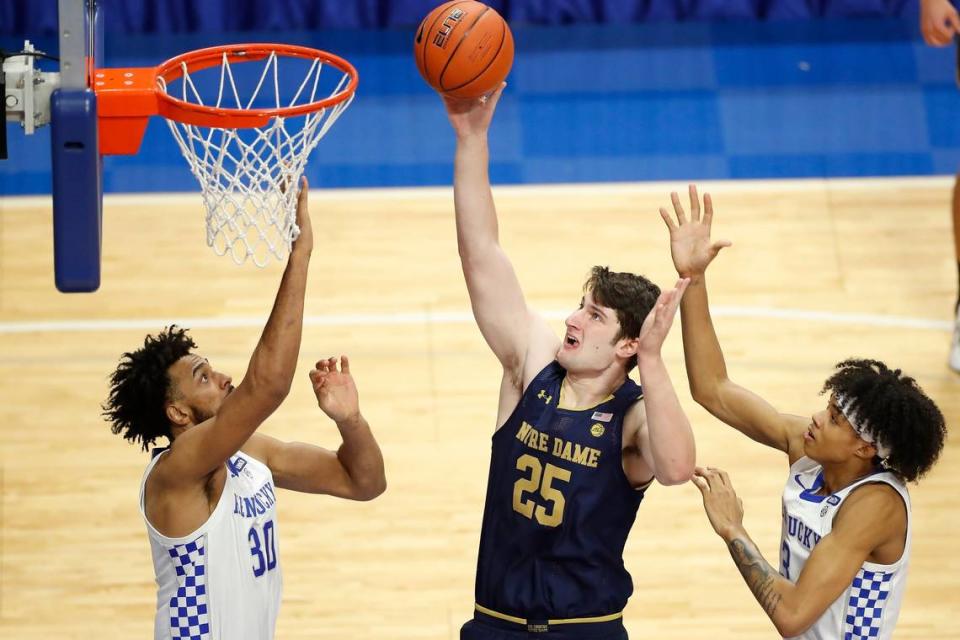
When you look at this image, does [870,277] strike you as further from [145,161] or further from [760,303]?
[145,161]

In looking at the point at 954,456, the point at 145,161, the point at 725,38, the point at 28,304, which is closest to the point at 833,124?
the point at 725,38

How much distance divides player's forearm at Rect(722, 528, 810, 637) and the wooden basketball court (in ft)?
5.30

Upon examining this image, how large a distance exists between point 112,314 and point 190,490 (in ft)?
13.8

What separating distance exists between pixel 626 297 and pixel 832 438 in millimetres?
734

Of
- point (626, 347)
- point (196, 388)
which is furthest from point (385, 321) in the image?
point (626, 347)

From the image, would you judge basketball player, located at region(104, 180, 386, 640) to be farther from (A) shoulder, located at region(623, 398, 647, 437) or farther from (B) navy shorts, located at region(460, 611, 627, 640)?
(A) shoulder, located at region(623, 398, 647, 437)

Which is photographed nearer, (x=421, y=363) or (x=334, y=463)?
(x=334, y=463)

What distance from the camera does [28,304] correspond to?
8359mm

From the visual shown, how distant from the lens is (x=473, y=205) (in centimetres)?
443

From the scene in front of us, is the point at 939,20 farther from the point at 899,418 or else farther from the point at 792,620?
the point at 792,620

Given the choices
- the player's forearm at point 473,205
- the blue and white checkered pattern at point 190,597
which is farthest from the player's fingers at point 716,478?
the blue and white checkered pattern at point 190,597

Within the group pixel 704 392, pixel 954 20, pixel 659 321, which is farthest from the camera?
pixel 954 20

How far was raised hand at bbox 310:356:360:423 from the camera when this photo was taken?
4461 mm

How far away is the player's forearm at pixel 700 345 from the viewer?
4.54 metres
